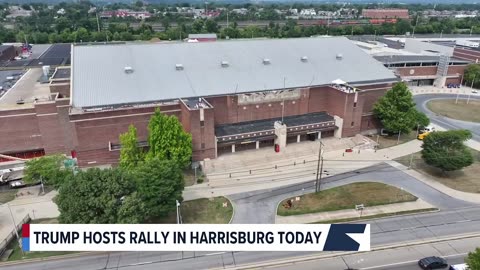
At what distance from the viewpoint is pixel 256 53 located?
6988 centimetres

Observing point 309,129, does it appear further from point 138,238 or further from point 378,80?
point 138,238

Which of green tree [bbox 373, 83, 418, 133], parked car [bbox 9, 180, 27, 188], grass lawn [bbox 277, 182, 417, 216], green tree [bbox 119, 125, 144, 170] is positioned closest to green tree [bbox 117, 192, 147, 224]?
green tree [bbox 119, 125, 144, 170]

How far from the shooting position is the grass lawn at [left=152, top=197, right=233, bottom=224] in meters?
41.9

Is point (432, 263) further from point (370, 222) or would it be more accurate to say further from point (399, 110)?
point (399, 110)

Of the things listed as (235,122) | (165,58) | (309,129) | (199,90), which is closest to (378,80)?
(309,129)

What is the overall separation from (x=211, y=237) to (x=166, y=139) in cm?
3322

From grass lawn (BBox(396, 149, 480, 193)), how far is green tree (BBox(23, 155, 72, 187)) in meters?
50.4

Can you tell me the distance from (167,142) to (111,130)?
12093 mm

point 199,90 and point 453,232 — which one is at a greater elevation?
point 199,90

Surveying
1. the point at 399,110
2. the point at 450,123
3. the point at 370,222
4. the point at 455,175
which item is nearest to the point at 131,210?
the point at 370,222

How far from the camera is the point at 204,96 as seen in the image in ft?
194

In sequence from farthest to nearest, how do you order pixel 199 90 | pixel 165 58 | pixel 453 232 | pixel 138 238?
pixel 165 58
pixel 199 90
pixel 453 232
pixel 138 238

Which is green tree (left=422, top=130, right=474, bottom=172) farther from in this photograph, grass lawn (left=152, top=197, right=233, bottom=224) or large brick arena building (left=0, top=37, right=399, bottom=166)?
grass lawn (left=152, top=197, right=233, bottom=224)

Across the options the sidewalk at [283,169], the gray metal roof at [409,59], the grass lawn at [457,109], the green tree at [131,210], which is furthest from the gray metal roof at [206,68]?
the gray metal roof at [409,59]
